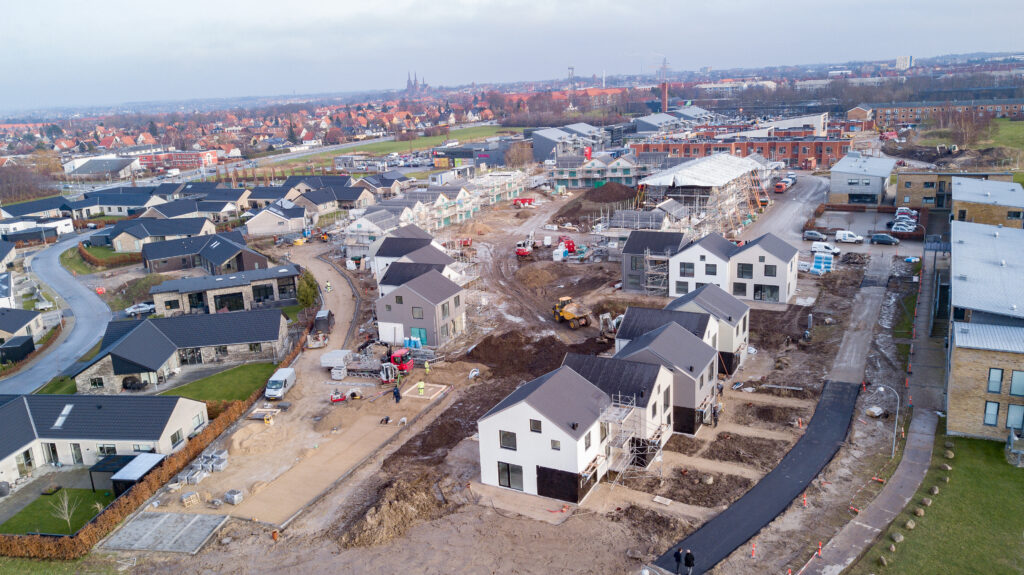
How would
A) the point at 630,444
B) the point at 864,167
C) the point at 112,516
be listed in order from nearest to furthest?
the point at 112,516 < the point at 630,444 < the point at 864,167

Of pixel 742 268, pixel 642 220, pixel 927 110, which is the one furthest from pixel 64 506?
pixel 927 110

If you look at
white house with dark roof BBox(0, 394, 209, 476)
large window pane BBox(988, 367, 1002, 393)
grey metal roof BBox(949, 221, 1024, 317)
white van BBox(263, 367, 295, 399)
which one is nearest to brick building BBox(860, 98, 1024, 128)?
grey metal roof BBox(949, 221, 1024, 317)

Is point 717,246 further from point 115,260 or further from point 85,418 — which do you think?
point 115,260

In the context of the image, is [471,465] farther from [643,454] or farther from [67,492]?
[67,492]

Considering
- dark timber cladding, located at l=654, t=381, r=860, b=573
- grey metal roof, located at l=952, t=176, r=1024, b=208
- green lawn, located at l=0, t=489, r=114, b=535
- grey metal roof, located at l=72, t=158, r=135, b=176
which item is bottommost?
green lawn, located at l=0, t=489, r=114, b=535

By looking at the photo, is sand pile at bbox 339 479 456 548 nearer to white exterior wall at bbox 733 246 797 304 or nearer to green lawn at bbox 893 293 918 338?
white exterior wall at bbox 733 246 797 304

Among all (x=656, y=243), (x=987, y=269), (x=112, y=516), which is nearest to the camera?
(x=112, y=516)
